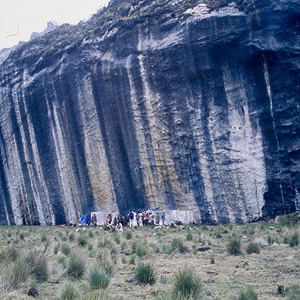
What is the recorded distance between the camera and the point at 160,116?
2006cm

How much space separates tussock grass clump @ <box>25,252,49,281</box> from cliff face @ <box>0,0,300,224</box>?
1274 cm

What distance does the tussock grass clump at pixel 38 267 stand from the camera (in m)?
6.50

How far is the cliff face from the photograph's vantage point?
1720 cm

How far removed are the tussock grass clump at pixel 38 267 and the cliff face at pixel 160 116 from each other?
12741 mm

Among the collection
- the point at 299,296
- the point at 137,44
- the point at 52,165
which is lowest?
the point at 299,296

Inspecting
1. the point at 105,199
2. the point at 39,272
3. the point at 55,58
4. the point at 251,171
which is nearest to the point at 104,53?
the point at 55,58

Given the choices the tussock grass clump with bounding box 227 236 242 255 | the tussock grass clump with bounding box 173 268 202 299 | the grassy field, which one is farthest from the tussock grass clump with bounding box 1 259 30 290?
the tussock grass clump with bounding box 227 236 242 255

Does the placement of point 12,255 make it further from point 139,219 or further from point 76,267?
point 139,219

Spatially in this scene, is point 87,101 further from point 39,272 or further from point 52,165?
point 39,272

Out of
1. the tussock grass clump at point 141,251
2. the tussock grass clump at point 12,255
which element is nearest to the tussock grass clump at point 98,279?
the tussock grass clump at point 12,255

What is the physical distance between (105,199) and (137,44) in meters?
10.6

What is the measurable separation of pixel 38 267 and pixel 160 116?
47.5 feet

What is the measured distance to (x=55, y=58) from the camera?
24750 millimetres

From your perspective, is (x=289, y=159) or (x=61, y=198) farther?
(x=61, y=198)
